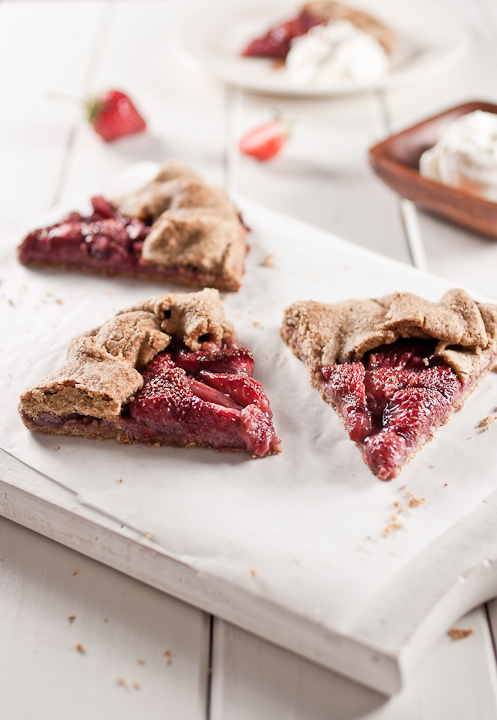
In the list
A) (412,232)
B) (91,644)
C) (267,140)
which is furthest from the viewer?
(267,140)

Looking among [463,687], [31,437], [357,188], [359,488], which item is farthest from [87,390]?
[357,188]

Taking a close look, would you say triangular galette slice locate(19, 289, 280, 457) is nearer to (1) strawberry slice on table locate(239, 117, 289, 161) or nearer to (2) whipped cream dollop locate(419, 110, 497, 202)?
(2) whipped cream dollop locate(419, 110, 497, 202)

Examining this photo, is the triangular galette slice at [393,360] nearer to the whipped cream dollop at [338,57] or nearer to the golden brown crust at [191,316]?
the golden brown crust at [191,316]

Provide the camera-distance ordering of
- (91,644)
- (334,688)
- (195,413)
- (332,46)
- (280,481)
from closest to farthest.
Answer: (334,688)
(91,644)
(280,481)
(195,413)
(332,46)

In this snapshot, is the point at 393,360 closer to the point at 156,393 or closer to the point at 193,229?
the point at 156,393

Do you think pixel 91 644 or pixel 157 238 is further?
pixel 157 238

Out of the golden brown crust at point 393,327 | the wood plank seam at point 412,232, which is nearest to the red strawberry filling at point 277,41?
the wood plank seam at point 412,232

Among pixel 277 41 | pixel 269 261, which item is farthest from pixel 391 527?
pixel 277 41

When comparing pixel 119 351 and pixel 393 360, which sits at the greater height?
pixel 119 351
